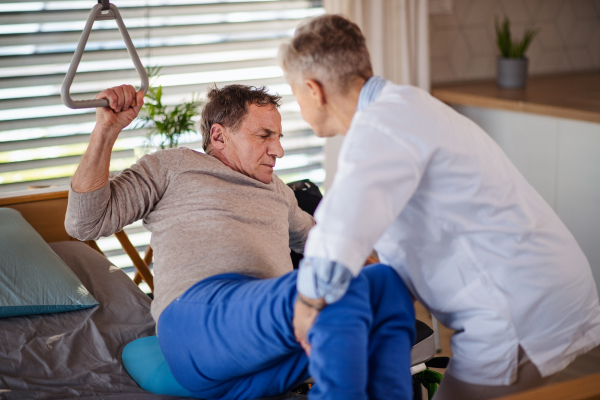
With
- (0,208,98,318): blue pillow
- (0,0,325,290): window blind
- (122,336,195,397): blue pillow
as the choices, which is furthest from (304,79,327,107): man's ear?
(0,0,325,290): window blind

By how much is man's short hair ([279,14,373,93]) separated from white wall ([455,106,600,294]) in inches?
71.8

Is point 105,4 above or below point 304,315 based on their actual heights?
above

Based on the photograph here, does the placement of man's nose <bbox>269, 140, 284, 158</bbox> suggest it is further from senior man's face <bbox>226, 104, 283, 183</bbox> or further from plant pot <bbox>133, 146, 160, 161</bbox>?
plant pot <bbox>133, 146, 160, 161</bbox>

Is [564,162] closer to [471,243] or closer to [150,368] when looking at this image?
[471,243]

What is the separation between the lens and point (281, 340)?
1125 mm

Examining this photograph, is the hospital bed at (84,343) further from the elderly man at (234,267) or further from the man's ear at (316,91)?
the man's ear at (316,91)

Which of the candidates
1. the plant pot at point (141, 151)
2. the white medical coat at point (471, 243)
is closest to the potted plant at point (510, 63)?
the plant pot at point (141, 151)

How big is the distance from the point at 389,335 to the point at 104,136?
0.82 m

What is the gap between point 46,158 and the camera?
278 centimetres

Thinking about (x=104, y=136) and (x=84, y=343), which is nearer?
(x=104, y=136)

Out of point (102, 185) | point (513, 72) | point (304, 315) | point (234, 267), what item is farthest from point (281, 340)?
point (513, 72)

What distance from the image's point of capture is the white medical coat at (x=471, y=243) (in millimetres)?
1026

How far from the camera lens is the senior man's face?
1680 millimetres

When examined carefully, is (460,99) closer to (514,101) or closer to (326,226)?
(514,101)
